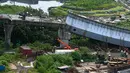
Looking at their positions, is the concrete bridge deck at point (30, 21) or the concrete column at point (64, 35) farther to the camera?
the concrete column at point (64, 35)

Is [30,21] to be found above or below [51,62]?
above

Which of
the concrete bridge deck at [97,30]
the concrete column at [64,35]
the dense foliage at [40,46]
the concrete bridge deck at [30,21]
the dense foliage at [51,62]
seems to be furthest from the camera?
the concrete bridge deck at [97,30]

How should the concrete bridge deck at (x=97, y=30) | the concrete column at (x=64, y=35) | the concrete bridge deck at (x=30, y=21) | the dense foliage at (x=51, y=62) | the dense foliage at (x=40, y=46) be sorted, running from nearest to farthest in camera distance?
the dense foliage at (x=51, y=62)
the dense foliage at (x=40, y=46)
the concrete bridge deck at (x=30, y=21)
the concrete column at (x=64, y=35)
the concrete bridge deck at (x=97, y=30)

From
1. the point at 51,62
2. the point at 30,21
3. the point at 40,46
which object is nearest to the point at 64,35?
the point at 40,46

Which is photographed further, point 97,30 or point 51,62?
point 97,30

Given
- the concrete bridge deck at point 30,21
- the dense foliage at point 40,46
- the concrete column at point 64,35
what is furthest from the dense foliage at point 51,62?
the concrete bridge deck at point 30,21

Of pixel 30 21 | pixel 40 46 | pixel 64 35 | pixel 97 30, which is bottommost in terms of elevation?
pixel 40 46

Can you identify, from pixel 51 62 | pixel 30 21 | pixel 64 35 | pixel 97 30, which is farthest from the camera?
pixel 97 30

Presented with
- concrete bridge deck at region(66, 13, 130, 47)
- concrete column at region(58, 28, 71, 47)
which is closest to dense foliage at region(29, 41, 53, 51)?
concrete column at region(58, 28, 71, 47)

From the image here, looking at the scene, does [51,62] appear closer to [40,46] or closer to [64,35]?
[40,46]

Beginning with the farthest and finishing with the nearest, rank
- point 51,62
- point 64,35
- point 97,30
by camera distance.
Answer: point 97,30 → point 64,35 → point 51,62

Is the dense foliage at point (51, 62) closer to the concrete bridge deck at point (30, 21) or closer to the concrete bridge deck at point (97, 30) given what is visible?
the concrete bridge deck at point (30, 21)

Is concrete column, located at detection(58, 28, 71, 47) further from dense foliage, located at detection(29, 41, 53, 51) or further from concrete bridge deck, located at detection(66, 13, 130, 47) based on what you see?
dense foliage, located at detection(29, 41, 53, 51)
